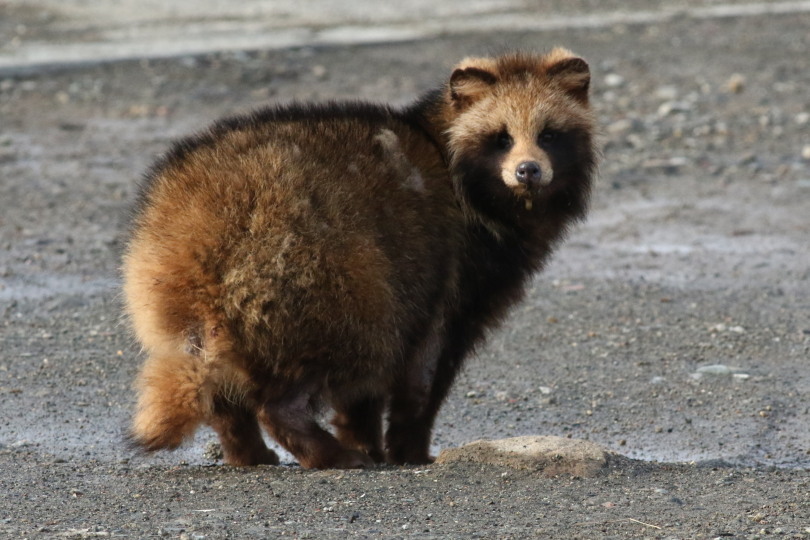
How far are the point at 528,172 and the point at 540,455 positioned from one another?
1.19 m

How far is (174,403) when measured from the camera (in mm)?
5273

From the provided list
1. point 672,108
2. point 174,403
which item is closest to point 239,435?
point 174,403

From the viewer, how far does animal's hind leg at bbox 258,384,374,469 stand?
5.39 m

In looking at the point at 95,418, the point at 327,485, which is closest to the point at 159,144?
the point at 95,418

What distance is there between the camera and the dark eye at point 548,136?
233 inches

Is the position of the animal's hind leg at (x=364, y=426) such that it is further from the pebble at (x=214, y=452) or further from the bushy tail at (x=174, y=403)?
the bushy tail at (x=174, y=403)

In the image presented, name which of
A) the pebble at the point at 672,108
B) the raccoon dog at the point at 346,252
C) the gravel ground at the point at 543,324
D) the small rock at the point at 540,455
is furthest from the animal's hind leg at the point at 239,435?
the pebble at the point at 672,108

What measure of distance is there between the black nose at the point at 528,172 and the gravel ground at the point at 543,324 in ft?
4.04

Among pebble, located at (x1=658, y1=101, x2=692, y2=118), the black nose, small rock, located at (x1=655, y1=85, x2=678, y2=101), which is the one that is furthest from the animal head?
small rock, located at (x1=655, y1=85, x2=678, y2=101)

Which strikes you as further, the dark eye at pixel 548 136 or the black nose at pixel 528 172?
the dark eye at pixel 548 136

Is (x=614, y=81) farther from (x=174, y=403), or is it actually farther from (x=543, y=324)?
(x=174, y=403)

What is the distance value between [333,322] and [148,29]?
12269mm

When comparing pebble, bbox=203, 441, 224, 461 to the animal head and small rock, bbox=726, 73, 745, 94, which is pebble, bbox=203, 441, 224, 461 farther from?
small rock, bbox=726, 73, 745, 94

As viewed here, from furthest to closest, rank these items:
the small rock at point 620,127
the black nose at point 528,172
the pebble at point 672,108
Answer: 1. the pebble at point 672,108
2. the small rock at point 620,127
3. the black nose at point 528,172
